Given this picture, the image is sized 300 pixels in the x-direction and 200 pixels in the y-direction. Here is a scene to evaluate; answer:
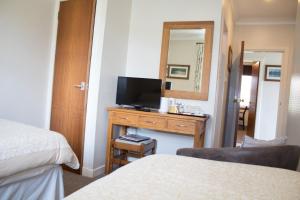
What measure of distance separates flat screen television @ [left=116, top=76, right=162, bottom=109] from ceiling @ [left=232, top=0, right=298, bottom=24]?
2174 millimetres

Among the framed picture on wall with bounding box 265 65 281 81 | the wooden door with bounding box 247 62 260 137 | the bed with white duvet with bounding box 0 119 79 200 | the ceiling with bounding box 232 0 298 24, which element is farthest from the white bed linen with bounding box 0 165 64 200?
the framed picture on wall with bounding box 265 65 281 81

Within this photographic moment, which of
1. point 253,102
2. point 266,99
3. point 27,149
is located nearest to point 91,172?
point 27,149

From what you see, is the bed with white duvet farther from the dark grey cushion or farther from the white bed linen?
the dark grey cushion

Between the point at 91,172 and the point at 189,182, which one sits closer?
the point at 189,182

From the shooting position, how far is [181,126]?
2852 mm

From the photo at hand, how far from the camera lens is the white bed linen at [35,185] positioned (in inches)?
65.9

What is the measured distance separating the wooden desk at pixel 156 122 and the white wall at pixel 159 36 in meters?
0.40

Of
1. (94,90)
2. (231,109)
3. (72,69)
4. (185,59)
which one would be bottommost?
(231,109)

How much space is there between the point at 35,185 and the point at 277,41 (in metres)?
4.90

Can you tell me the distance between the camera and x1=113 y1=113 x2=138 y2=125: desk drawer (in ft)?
10.0

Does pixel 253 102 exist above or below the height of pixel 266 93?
below

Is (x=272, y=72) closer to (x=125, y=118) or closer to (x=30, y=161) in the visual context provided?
(x=125, y=118)

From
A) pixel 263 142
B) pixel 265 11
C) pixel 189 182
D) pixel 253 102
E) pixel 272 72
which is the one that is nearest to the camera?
pixel 189 182

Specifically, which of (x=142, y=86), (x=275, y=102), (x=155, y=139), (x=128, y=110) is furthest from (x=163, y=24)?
(x=275, y=102)
